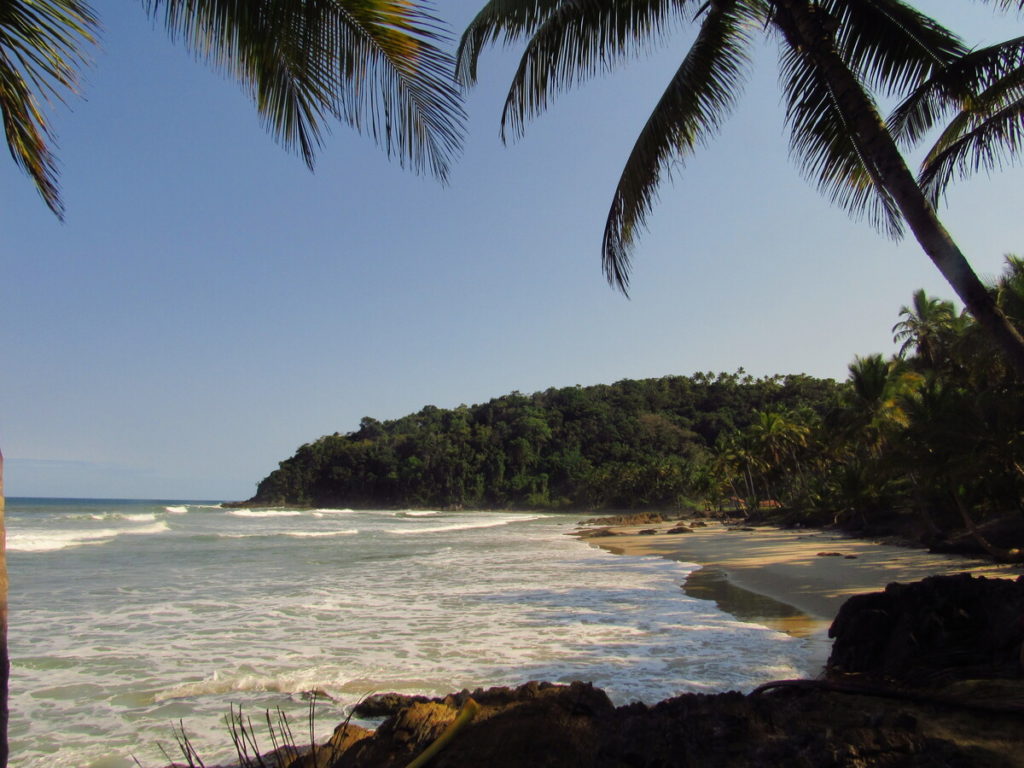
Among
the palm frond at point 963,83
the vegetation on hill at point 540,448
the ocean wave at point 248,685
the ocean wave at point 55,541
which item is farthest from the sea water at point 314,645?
the vegetation on hill at point 540,448

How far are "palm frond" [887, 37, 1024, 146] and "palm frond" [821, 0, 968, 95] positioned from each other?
236 mm

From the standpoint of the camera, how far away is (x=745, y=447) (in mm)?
46750

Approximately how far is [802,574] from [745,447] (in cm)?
3572

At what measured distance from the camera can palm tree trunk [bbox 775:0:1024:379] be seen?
173 inches

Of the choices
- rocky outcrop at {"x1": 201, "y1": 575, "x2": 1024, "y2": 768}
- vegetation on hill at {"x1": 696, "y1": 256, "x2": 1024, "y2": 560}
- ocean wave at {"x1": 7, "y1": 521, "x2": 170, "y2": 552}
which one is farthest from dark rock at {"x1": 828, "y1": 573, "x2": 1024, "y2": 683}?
ocean wave at {"x1": 7, "y1": 521, "x2": 170, "y2": 552}

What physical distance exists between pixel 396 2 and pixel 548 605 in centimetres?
895

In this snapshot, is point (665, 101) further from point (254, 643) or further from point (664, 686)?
point (254, 643)

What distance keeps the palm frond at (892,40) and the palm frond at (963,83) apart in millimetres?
236

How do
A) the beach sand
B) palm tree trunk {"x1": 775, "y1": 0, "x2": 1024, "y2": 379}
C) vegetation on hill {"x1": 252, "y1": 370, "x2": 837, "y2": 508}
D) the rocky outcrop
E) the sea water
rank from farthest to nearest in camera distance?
vegetation on hill {"x1": 252, "y1": 370, "x2": 837, "y2": 508} → the beach sand → the sea water → palm tree trunk {"x1": 775, "y1": 0, "x2": 1024, "y2": 379} → the rocky outcrop

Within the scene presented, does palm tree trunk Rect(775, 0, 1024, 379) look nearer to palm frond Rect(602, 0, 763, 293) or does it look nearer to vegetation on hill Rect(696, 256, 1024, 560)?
palm frond Rect(602, 0, 763, 293)

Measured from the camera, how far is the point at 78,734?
486cm

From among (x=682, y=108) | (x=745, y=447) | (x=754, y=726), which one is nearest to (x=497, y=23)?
(x=682, y=108)

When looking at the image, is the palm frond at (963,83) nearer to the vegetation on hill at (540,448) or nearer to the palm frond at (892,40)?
the palm frond at (892,40)

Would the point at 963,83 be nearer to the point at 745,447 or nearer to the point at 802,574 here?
the point at 802,574
